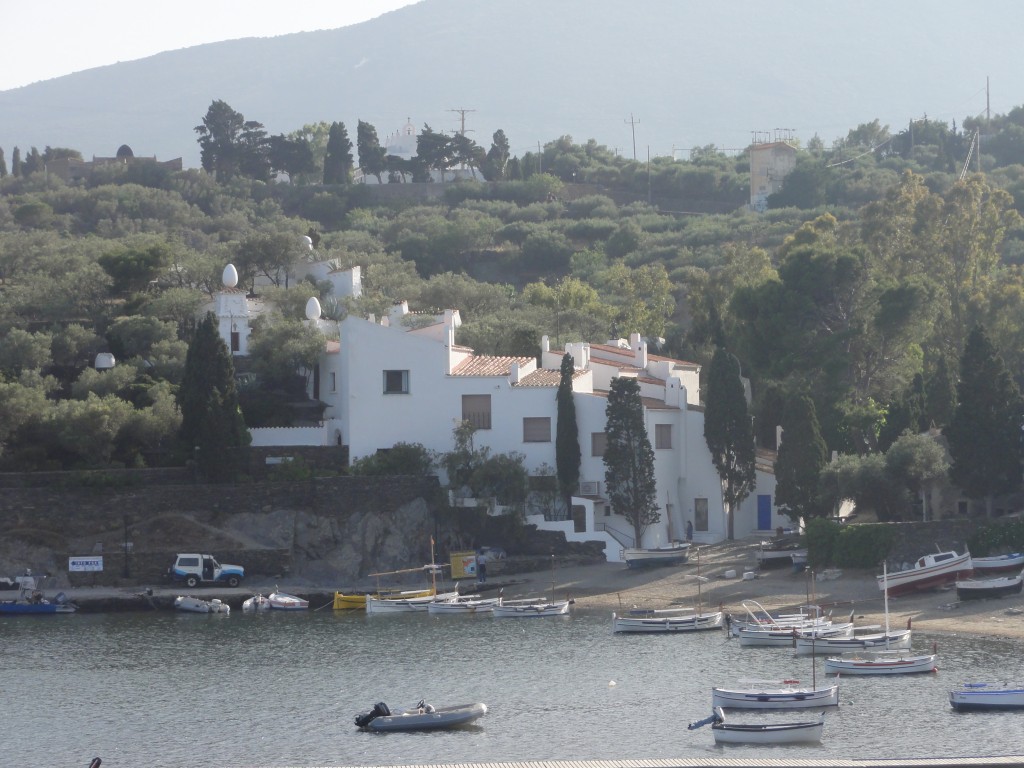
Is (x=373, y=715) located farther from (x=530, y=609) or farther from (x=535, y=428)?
(x=535, y=428)

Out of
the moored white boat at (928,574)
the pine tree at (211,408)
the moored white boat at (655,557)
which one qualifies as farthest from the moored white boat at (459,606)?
the moored white boat at (928,574)

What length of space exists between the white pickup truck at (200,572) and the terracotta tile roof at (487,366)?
11279 millimetres

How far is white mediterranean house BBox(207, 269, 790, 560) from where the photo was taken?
59906 mm

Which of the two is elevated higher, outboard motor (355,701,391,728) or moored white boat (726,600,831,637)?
moored white boat (726,600,831,637)

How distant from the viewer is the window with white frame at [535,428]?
198 ft

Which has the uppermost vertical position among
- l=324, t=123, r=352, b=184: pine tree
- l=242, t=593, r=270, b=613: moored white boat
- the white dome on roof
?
l=324, t=123, r=352, b=184: pine tree

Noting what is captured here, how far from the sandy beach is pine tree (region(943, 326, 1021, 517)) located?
180 inches

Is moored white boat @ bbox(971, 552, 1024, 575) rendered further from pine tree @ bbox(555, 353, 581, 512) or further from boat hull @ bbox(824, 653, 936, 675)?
pine tree @ bbox(555, 353, 581, 512)

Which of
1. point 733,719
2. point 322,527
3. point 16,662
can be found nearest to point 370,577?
point 322,527

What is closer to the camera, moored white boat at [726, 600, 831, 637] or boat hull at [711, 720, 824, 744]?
boat hull at [711, 720, 824, 744]

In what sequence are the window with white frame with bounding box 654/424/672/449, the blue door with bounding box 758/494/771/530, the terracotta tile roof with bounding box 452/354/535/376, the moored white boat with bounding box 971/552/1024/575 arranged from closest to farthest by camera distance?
the moored white boat with bounding box 971/552/1024/575 < the window with white frame with bounding box 654/424/672/449 < the terracotta tile roof with bounding box 452/354/535/376 < the blue door with bounding box 758/494/771/530

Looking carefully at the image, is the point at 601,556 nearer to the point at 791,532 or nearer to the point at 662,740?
the point at 791,532

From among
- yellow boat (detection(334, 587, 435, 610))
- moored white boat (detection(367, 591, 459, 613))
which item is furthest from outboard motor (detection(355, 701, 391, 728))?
yellow boat (detection(334, 587, 435, 610))

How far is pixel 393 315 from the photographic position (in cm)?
7038
